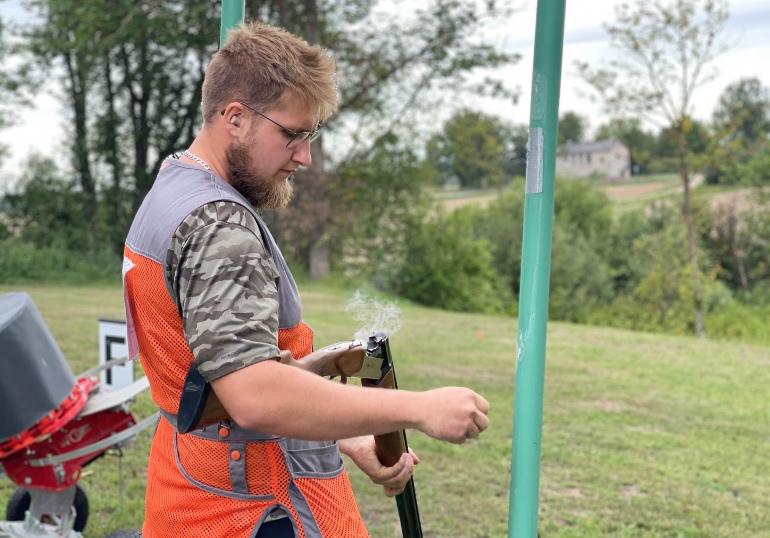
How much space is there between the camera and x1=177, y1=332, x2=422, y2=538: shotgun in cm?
136

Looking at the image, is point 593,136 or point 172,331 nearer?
point 172,331

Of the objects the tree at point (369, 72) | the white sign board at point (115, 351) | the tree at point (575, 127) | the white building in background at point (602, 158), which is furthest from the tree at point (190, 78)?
the tree at point (575, 127)

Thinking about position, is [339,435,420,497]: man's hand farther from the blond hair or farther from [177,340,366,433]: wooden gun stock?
the blond hair

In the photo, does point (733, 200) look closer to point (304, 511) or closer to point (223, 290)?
point (304, 511)

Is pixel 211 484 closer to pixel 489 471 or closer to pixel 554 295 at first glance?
pixel 489 471

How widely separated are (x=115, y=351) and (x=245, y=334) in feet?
11.1

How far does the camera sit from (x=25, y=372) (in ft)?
10.1

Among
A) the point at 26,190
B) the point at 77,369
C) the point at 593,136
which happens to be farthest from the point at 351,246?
the point at 593,136

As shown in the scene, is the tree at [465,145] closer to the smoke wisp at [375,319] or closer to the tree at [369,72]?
the tree at [369,72]

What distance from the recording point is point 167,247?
1.37 m

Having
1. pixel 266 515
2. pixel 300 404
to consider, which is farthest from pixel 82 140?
pixel 300 404

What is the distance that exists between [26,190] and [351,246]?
8247mm

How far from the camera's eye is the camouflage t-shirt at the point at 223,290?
1.26 metres

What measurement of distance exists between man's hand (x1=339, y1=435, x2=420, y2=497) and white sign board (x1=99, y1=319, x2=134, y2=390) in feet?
8.35
